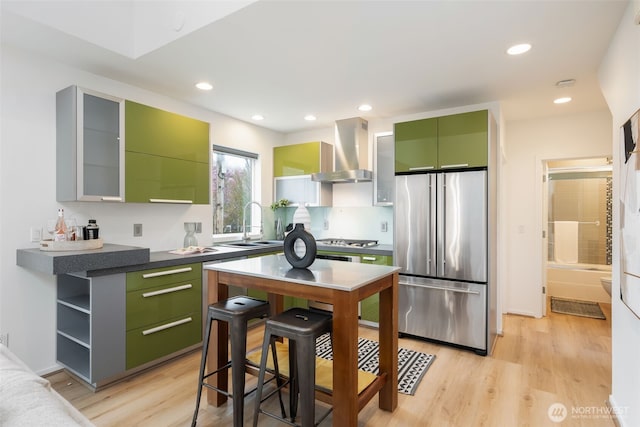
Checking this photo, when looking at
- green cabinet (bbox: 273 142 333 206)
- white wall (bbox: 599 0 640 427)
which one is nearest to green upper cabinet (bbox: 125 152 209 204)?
green cabinet (bbox: 273 142 333 206)

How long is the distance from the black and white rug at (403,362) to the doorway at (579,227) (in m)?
3.39

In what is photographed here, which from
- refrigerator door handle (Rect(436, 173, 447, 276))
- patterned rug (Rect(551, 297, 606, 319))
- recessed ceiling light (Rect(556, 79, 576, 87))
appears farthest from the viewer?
patterned rug (Rect(551, 297, 606, 319))

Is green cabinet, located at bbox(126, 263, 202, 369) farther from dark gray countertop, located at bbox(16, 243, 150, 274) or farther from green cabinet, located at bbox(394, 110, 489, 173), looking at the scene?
green cabinet, located at bbox(394, 110, 489, 173)

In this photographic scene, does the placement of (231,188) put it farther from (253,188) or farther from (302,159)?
(302,159)

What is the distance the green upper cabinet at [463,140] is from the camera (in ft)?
10.2

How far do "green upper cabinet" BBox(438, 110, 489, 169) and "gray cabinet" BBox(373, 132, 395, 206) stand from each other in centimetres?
74

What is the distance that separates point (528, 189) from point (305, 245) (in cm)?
347

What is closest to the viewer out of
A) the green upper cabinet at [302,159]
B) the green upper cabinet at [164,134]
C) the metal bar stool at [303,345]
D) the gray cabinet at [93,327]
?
the metal bar stool at [303,345]

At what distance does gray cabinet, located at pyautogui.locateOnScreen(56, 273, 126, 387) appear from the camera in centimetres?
233

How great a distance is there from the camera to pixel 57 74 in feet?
8.67

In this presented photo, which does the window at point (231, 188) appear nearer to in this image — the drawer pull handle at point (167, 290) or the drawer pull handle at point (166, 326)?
the drawer pull handle at point (167, 290)

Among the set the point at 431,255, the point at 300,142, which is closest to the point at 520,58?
the point at 431,255

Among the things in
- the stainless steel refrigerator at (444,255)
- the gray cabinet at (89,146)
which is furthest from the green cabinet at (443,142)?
the gray cabinet at (89,146)

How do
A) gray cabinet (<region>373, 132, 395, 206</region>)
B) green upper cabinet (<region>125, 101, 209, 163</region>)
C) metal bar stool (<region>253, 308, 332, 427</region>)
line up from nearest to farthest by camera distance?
metal bar stool (<region>253, 308, 332, 427</region>), green upper cabinet (<region>125, 101, 209, 163</region>), gray cabinet (<region>373, 132, 395, 206</region>)
